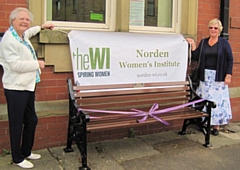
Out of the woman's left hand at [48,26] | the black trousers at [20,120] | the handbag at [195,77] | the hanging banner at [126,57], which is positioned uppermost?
the woman's left hand at [48,26]

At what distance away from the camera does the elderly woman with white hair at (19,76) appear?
133 inches

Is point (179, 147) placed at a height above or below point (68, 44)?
below

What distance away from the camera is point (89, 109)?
421 cm

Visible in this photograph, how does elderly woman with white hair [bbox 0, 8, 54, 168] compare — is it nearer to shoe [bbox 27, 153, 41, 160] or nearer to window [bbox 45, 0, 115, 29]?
shoe [bbox 27, 153, 41, 160]

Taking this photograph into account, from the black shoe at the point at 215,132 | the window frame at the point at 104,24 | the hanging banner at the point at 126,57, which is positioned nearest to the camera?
the hanging banner at the point at 126,57

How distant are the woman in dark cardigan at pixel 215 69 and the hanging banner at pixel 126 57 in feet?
0.99

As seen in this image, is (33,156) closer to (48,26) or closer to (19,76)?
(19,76)

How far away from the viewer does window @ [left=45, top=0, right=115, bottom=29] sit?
4332 mm

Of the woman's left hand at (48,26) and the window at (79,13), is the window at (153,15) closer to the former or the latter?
the window at (79,13)

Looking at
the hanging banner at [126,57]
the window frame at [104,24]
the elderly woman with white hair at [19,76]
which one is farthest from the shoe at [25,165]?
the window frame at [104,24]

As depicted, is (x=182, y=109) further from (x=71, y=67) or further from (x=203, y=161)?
(x=71, y=67)

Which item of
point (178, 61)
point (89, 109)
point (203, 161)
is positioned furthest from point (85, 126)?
point (178, 61)

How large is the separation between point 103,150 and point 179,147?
109cm

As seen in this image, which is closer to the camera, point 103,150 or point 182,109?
point 103,150
